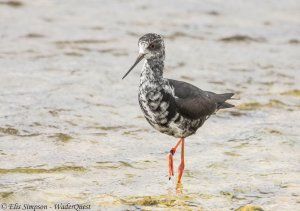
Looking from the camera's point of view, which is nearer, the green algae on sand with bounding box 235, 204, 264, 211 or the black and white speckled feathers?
the green algae on sand with bounding box 235, 204, 264, 211

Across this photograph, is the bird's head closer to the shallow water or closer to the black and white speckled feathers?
the black and white speckled feathers


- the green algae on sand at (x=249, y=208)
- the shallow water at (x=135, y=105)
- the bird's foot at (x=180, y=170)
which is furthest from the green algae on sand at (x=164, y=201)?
the bird's foot at (x=180, y=170)

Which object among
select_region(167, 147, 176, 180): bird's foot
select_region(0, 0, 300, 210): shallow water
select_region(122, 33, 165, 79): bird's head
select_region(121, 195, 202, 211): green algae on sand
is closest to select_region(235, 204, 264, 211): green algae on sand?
select_region(0, 0, 300, 210): shallow water

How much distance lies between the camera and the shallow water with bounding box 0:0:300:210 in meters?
9.04

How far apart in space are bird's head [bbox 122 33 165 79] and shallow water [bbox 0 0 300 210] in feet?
5.39

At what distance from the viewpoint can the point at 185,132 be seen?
368 inches

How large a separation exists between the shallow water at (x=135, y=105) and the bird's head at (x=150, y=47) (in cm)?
164

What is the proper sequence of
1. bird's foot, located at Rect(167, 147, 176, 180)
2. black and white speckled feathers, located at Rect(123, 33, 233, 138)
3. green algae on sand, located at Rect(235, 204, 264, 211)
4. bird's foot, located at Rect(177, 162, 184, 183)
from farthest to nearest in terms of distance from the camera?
bird's foot, located at Rect(167, 147, 176, 180), bird's foot, located at Rect(177, 162, 184, 183), black and white speckled feathers, located at Rect(123, 33, 233, 138), green algae on sand, located at Rect(235, 204, 264, 211)

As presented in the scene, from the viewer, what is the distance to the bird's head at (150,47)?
29.5ft

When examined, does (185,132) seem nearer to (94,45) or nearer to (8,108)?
(8,108)

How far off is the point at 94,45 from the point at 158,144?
589cm

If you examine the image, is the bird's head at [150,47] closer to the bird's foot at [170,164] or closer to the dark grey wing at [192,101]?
the dark grey wing at [192,101]

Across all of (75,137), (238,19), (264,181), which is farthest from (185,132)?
(238,19)

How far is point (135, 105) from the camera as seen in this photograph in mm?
12844
